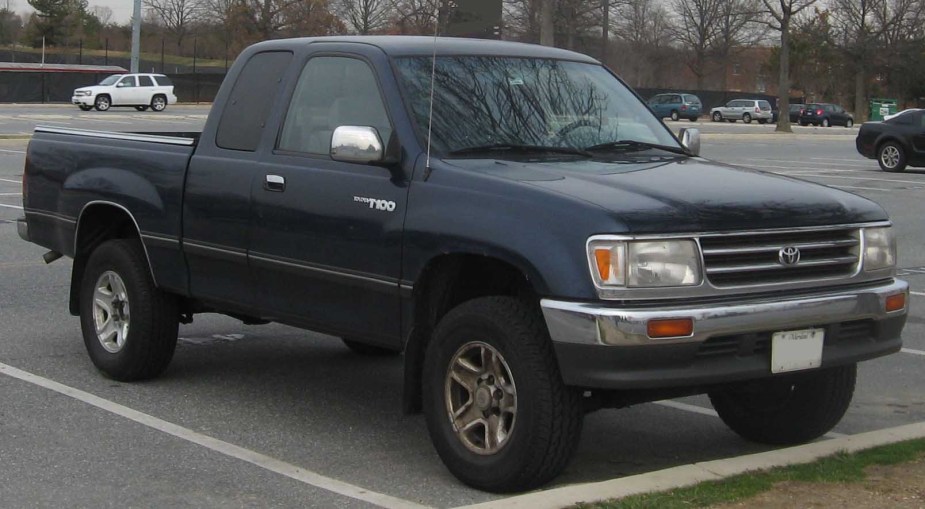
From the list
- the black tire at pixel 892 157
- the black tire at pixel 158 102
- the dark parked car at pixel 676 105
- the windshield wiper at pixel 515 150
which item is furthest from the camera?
the dark parked car at pixel 676 105

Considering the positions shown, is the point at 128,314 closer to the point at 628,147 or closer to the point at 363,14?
the point at 628,147

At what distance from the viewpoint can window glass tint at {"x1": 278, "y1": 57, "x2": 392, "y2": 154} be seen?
6129 millimetres

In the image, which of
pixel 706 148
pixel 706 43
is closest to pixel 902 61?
pixel 706 43

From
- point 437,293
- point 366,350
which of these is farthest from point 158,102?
point 437,293

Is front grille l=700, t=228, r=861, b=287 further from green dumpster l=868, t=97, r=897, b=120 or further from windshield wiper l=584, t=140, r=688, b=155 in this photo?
green dumpster l=868, t=97, r=897, b=120

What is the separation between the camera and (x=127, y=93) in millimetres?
49625

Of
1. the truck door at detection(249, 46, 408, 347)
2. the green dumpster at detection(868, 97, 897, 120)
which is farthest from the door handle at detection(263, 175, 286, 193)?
the green dumpster at detection(868, 97, 897, 120)

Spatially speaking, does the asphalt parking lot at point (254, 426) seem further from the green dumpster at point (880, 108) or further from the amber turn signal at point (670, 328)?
the green dumpster at point (880, 108)

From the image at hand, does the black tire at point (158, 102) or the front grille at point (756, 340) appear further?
the black tire at point (158, 102)

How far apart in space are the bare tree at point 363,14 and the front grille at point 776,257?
77146 mm

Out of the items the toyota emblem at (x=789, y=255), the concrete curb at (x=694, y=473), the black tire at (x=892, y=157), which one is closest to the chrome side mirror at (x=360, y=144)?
the concrete curb at (x=694, y=473)

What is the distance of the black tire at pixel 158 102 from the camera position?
50688 mm

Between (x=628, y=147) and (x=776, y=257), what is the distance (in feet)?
4.21

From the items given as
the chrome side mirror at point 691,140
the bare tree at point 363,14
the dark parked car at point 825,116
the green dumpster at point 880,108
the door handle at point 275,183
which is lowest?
the door handle at point 275,183
